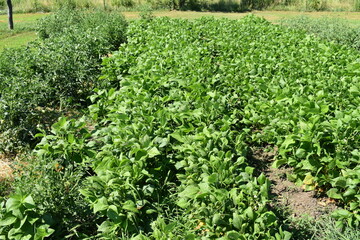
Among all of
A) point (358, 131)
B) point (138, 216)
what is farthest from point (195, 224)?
point (358, 131)

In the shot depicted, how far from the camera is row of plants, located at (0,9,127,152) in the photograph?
5.29 meters

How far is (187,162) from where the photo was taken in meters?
3.47

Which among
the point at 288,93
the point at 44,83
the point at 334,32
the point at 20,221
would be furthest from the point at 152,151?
the point at 334,32

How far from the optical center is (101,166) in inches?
125

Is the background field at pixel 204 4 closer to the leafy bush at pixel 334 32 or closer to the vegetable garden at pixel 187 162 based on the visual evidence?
the leafy bush at pixel 334 32

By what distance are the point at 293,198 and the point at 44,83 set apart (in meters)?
4.59

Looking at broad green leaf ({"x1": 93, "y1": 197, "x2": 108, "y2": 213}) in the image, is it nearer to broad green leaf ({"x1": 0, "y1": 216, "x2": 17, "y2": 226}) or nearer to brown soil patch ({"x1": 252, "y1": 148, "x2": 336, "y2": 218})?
broad green leaf ({"x1": 0, "y1": 216, "x2": 17, "y2": 226})

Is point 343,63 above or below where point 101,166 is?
above

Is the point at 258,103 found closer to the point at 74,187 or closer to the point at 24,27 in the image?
the point at 74,187

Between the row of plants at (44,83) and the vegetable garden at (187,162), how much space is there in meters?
0.99

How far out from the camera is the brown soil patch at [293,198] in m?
3.79

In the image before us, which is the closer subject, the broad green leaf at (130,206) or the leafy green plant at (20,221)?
the leafy green plant at (20,221)

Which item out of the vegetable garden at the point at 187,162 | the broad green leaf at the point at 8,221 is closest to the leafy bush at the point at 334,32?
the vegetable garden at the point at 187,162

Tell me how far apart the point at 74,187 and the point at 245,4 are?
32.3 metres
